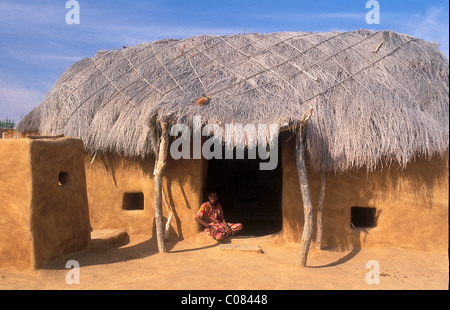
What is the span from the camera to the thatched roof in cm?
704

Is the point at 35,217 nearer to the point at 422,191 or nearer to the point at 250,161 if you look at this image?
the point at 422,191

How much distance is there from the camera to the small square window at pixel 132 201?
819 cm

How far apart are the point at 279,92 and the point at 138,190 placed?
11.3ft

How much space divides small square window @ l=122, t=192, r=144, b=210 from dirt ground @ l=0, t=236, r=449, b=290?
0.86 metres

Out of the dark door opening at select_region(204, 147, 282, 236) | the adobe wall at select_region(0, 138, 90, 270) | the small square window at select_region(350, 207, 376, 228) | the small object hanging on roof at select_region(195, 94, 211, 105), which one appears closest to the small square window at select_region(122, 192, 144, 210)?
the adobe wall at select_region(0, 138, 90, 270)

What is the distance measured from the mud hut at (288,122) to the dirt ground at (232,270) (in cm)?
40

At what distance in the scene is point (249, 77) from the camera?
8453 millimetres

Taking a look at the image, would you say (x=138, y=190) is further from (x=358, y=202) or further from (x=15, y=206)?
(x=358, y=202)

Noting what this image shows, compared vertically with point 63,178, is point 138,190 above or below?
below

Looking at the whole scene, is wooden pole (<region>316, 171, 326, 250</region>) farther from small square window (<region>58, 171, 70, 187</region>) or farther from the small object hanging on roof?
small square window (<region>58, 171, 70, 187</region>)

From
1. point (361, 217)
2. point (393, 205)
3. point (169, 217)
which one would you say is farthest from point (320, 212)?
point (169, 217)

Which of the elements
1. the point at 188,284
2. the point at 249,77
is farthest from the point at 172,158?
the point at 188,284

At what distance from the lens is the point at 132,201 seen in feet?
28.4

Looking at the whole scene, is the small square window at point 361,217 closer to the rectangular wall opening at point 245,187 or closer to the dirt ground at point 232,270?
the dirt ground at point 232,270
